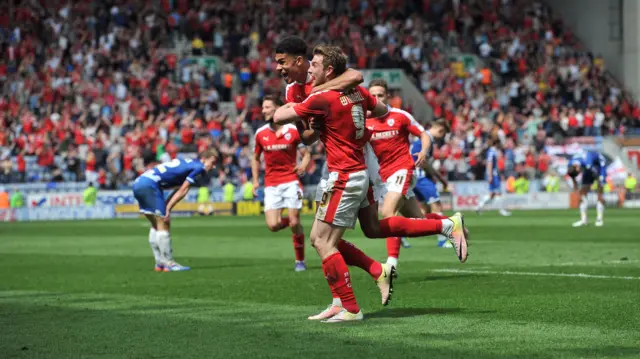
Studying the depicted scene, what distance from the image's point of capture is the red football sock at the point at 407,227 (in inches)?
371

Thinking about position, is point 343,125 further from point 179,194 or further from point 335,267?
point 179,194

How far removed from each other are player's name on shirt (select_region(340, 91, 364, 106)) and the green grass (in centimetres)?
176

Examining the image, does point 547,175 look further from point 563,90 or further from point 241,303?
point 241,303

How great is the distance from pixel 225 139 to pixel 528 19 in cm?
1814

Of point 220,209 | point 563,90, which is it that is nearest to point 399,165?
point 220,209

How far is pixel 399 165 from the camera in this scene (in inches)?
511

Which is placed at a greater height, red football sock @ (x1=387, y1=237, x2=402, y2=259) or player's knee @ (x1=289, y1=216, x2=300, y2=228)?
player's knee @ (x1=289, y1=216, x2=300, y2=228)

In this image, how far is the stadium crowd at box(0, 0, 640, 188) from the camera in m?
39.2

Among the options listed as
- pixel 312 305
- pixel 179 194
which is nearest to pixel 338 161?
pixel 312 305

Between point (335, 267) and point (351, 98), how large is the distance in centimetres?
136

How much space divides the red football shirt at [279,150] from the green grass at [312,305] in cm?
130

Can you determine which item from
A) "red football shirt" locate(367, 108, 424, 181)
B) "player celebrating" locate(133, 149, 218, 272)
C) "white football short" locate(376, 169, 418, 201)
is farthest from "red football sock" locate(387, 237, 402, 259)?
"player celebrating" locate(133, 149, 218, 272)

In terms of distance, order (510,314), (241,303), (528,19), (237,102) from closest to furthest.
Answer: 1. (510,314)
2. (241,303)
3. (237,102)
4. (528,19)

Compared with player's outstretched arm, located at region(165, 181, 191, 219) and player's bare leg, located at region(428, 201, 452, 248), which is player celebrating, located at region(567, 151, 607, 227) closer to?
player's bare leg, located at region(428, 201, 452, 248)
